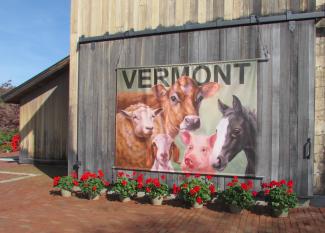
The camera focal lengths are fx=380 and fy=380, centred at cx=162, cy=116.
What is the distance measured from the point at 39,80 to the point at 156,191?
26.4 ft

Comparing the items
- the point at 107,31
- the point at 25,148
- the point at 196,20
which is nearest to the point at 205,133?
the point at 196,20

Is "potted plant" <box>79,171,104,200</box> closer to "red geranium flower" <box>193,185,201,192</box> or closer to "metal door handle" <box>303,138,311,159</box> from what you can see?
"red geranium flower" <box>193,185,201,192</box>

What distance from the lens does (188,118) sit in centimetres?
847

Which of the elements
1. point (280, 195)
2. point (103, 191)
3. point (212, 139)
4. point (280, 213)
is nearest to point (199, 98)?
point (212, 139)

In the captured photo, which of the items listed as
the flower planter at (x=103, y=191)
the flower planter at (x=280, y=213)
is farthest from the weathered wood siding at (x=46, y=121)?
the flower planter at (x=280, y=213)

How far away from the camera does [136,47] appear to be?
909 cm

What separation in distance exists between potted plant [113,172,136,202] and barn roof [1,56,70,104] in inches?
257

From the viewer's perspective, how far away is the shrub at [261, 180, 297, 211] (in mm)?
7004

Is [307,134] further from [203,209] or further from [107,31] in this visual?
[107,31]

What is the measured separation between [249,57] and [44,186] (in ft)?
20.8

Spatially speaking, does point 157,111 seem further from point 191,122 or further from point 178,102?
point 191,122

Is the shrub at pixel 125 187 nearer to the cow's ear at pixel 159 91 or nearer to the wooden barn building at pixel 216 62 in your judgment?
the wooden barn building at pixel 216 62

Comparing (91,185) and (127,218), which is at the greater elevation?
(91,185)

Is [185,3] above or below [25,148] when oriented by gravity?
above
